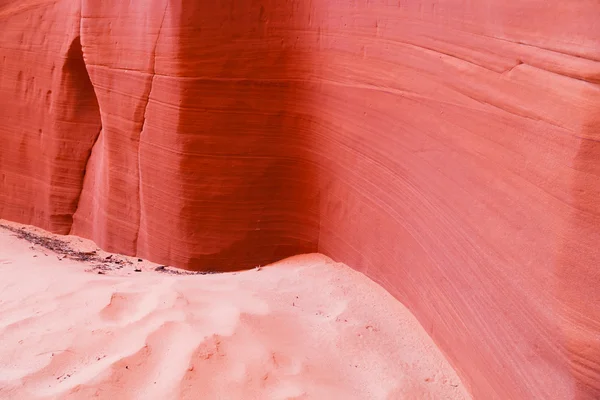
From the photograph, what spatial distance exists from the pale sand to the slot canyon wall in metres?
0.16

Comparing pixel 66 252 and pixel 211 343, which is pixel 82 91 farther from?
pixel 211 343

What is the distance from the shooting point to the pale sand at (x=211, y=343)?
193cm

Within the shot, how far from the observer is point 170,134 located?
12.2ft

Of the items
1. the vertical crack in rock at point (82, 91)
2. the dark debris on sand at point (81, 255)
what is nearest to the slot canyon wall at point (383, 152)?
the vertical crack in rock at point (82, 91)

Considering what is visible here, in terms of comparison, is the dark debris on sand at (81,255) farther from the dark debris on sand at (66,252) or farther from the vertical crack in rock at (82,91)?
the vertical crack in rock at (82,91)

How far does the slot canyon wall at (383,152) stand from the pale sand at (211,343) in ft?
0.51

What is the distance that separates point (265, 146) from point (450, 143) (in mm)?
1542

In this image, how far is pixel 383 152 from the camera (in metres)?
2.66

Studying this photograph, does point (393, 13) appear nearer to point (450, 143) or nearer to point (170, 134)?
point (450, 143)

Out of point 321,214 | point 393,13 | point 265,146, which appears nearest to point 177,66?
point 265,146

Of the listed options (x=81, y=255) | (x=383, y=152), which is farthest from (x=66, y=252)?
(x=383, y=152)

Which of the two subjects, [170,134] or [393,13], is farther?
[170,134]

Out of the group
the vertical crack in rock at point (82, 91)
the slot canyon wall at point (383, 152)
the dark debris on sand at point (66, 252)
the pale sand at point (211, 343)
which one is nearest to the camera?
the slot canyon wall at point (383, 152)

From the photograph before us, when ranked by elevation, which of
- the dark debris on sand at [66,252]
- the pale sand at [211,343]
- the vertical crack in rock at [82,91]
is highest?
the vertical crack in rock at [82,91]
